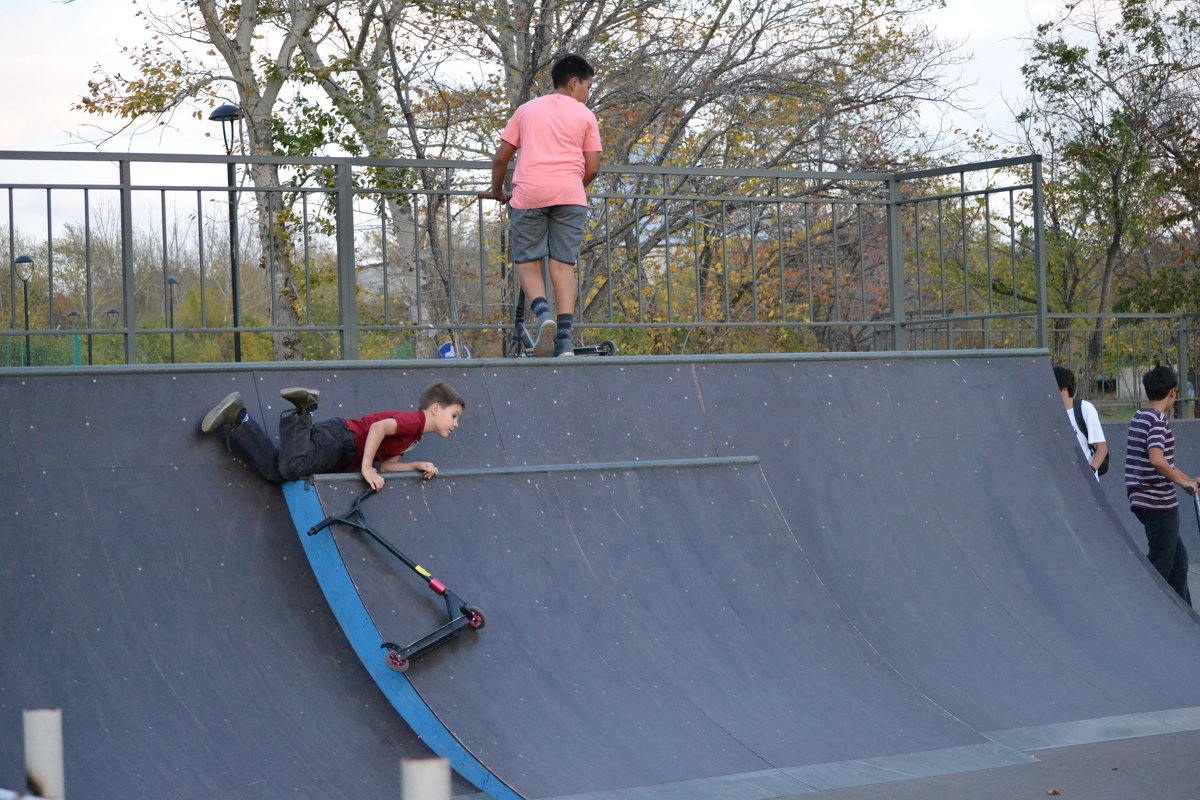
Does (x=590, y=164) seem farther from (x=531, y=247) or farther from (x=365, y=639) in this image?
(x=365, y=639)

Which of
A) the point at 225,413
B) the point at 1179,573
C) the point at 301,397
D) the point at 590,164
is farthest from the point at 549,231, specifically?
the point at 1179,573

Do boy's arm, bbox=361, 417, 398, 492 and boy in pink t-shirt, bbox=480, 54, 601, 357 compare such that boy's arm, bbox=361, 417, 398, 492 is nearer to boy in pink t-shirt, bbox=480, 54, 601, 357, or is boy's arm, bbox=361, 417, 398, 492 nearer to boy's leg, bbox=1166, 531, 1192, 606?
boy in pink t-shirt, bbox=480, 54, 601, 357

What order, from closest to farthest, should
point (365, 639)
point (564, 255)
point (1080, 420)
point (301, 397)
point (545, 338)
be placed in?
point (365, 639) < point (301, 397) < point (545, 338) < point (564, 255) < point (1080, 420)

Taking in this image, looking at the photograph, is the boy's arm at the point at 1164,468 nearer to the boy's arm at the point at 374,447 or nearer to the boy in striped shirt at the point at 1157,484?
the boy in striped shirt at the point at 1157,484

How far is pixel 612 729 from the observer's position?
502 centimetres

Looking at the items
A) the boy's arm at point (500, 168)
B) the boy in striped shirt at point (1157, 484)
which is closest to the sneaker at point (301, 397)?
the boy's arm at point (500, 168)

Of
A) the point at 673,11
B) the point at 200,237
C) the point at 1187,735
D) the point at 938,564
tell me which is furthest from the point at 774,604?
the point at 673,11

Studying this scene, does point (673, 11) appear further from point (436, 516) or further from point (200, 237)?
point (436, 516)

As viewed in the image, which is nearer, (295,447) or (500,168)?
(295,447)

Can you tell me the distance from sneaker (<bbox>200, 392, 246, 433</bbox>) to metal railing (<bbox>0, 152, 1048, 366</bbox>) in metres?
1.87

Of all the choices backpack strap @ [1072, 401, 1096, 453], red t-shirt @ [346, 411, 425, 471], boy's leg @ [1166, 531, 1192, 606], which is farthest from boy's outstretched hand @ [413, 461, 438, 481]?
backpack strap @ [1072, 401, 1096, 453]

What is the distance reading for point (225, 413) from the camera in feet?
18.0

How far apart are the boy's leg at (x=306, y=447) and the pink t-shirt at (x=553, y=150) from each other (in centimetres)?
239

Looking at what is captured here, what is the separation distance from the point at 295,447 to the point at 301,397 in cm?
23
